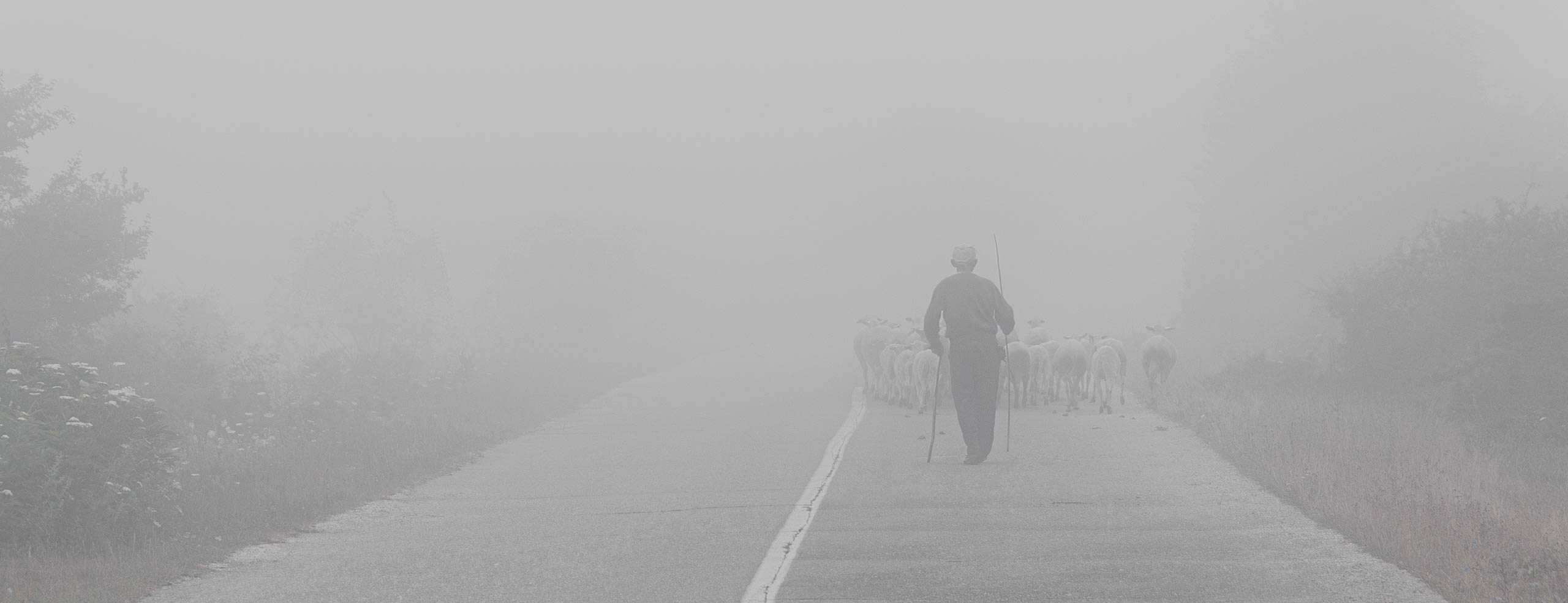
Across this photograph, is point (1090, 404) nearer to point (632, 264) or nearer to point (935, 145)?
point (632, 264)

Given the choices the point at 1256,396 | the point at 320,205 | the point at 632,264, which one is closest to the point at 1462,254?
the point at 1256,396

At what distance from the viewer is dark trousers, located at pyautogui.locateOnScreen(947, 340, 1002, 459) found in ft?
34.7

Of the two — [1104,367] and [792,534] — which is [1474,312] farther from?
[792,534]

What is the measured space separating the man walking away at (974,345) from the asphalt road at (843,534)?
0.39 m

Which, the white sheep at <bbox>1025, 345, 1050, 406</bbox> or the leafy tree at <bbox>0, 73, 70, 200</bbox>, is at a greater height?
the leafy tree at <bbox>0, 73, 70, 200</bbox>

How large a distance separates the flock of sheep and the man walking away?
Answer: 184 inches

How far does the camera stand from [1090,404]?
16.4m

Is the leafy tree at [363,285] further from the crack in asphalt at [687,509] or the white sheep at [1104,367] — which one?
the crack in asphalt at [687,509]

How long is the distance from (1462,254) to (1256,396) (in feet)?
11.4

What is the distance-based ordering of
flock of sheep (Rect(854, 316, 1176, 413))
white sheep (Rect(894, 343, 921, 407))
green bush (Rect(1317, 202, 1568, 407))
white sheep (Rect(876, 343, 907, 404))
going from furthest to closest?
white sheep (Rect(876, 343, 907, 404)), white sheep (Rect(894, 343, 921, 407)), flock of sheep (Rect(854, 316, 1176, 413)), green bush (Rect(1317, 202, 1568, 407))

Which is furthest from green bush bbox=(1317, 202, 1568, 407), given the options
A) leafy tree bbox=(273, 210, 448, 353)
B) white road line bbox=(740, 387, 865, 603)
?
leafy tree bbox=(273, 210, 448, 353)

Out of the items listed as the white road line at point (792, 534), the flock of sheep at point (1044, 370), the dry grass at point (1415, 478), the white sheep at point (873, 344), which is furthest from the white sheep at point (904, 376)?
the white road line at point (792, 534)

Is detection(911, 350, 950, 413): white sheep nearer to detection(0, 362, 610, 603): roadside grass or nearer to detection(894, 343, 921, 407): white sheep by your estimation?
detection(894, 343, 921, 407): white sheep

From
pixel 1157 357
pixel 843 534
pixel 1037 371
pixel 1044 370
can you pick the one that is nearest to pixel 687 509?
pixel 843 534
